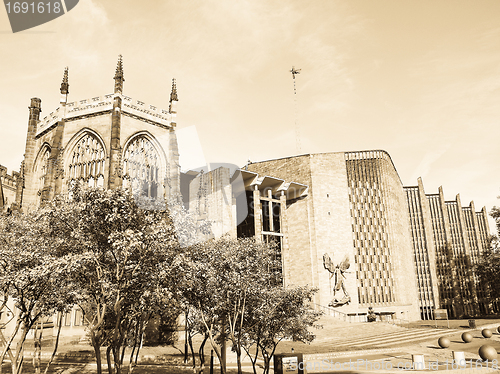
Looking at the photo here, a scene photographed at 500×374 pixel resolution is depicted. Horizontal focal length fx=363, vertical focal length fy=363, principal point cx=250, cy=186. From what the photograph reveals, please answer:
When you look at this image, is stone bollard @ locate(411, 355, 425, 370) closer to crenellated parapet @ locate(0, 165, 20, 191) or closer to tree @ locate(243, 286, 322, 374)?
tree @ locate(243, 286, 322, 374)

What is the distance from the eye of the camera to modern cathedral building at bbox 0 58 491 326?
36812 millimetres

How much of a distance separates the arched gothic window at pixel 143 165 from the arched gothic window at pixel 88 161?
2.41 metres

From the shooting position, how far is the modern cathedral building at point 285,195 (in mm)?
36812

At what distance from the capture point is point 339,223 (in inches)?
1944

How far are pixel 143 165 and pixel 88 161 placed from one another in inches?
210

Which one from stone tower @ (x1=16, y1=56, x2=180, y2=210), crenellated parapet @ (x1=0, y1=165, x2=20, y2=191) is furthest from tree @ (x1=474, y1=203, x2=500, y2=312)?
crenellated parapet @ (x1=0, y1=165, x2=20, y2=191)

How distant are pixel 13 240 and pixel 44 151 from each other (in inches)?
1094

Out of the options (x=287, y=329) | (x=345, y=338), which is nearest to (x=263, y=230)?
(x=345, y=338)

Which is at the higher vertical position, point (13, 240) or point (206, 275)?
point (13, 240)

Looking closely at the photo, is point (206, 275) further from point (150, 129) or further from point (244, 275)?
point (150, 129)

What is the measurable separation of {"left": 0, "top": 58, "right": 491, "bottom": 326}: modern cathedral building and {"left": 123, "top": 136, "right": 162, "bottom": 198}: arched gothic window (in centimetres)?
11

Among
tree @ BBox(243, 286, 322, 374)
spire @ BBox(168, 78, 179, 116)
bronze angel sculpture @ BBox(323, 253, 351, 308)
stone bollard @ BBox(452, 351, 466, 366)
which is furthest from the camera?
bronze angel sculpture @ BBox(323, 253, 351, 308)

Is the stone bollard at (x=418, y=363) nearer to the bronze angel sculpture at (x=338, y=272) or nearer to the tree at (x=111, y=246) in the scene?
the tree at (x=111, y=246)

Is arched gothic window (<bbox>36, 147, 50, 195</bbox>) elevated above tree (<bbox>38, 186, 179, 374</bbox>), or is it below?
above
